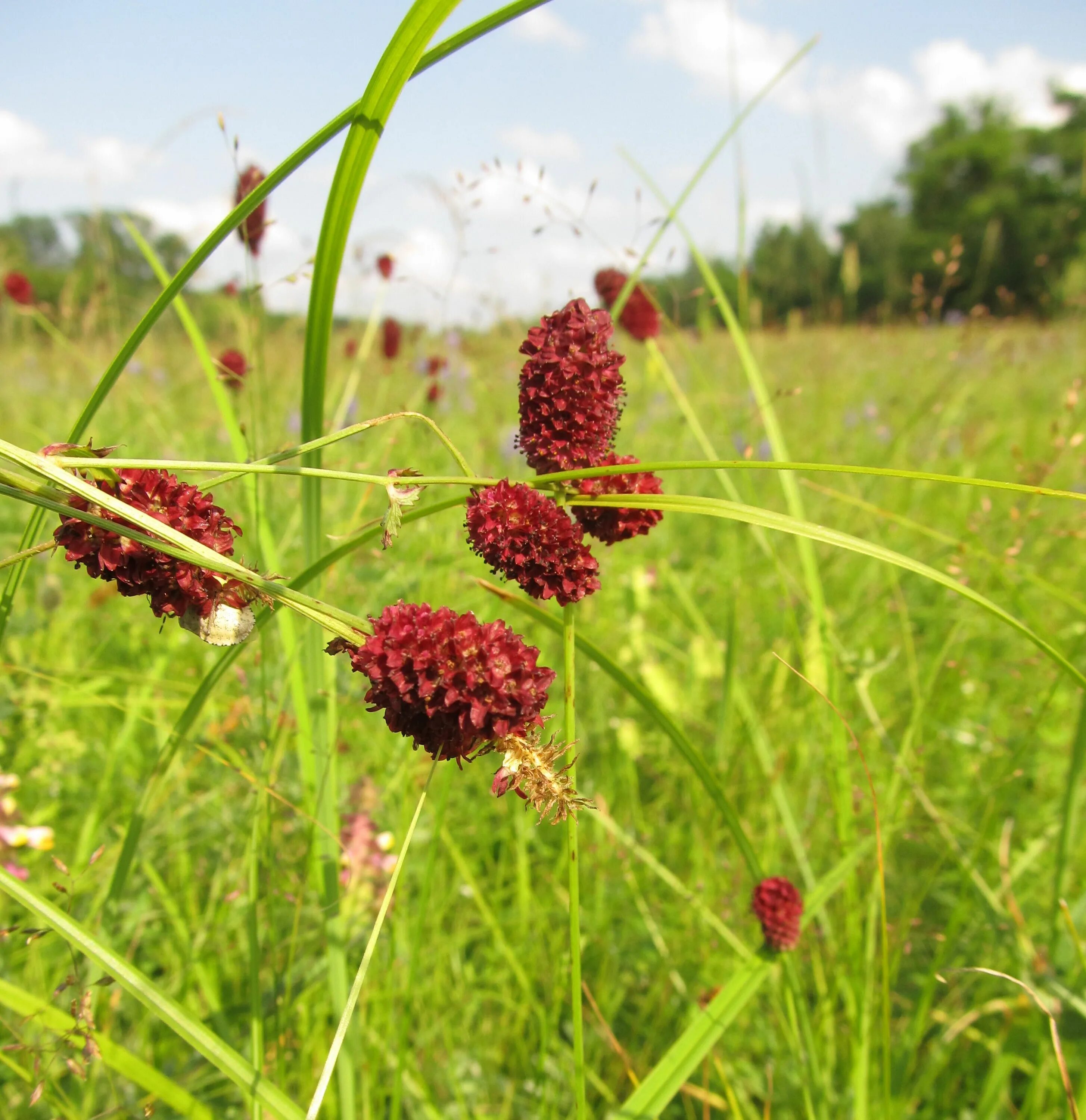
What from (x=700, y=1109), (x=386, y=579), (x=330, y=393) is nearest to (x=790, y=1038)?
(x=700, y=1109)

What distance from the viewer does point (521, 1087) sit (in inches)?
48.7

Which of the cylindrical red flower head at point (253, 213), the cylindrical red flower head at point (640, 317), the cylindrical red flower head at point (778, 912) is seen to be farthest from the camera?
the cylindrical red flower head at point (640, 317)

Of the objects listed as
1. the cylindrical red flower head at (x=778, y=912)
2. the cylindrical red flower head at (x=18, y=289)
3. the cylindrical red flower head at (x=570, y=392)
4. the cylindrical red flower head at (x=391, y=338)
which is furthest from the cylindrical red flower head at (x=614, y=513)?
the cylindrical red flower head at (x=18, y=289)

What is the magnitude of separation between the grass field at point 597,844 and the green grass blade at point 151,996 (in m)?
0.16

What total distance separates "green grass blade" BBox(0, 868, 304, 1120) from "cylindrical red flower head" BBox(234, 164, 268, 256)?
1044 mm

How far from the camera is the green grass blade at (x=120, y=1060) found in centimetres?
74

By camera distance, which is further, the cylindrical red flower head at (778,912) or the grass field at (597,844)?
the grass field at (597,844)

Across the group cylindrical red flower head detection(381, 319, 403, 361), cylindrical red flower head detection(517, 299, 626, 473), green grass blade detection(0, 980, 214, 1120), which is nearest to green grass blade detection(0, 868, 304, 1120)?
green grass blade detection(0, 980, 214, 1120)

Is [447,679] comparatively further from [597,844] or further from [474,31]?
[597,844]

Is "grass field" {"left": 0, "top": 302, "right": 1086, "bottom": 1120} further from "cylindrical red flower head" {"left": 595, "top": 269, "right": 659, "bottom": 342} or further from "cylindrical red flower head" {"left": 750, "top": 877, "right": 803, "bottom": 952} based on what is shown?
"cylindrical red flower head" {"left": 595, "top": 269, "right": 659, "bottom": 342}

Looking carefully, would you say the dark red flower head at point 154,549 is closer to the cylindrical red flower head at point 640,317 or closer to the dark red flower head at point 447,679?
the dark red flower head at point 447,679

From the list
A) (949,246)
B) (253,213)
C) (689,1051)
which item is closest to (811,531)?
(689,1051)

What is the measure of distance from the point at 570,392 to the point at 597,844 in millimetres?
1169

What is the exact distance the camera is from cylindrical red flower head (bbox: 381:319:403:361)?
106 inches
